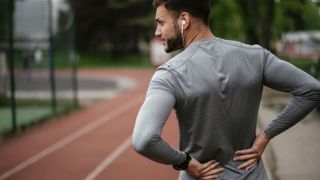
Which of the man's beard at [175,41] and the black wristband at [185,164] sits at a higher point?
the man's beard at [175,41]

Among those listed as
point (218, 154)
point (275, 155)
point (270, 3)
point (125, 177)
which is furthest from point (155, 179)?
point (270, 3)

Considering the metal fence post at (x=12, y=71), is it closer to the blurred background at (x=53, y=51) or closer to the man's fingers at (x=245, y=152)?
the blurred background at (x=53, y=51)

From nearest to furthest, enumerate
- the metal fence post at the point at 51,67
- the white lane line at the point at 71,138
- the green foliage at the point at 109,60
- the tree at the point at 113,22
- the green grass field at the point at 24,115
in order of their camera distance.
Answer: the white lane line at the point at 71,138, the green grass field at the point at 24,115, the metal fence post at the point at 51,67, the green foliage at the point at 109,60, the tree at the point at 113,22

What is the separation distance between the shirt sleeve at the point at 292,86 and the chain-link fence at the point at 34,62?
1011 centimetres

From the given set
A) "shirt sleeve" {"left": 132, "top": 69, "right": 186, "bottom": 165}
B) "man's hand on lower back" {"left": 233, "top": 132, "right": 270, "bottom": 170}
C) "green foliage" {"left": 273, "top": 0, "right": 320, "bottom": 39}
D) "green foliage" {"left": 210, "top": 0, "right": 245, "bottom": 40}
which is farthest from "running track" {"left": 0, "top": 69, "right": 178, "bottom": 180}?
"green foliage" {"left": 210, "top": 0, "right": 245, "bottom": 40}

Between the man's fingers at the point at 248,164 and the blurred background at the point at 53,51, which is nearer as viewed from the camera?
the man's fingers at the point at 248,164

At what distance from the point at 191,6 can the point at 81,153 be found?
7.91 meters

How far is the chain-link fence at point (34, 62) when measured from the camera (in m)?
12.4

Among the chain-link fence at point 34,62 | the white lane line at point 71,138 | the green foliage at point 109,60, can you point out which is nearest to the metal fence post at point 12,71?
the chain-link fence at point 34,62

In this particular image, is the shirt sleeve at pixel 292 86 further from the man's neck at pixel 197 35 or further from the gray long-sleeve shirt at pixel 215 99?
the man's neck at pixel 197 35

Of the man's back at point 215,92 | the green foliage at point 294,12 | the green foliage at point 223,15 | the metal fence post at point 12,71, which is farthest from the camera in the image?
the green foliage at point 223,15

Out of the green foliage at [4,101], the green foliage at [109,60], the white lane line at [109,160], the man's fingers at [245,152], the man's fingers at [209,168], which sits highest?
the man's fingers at [245,152]

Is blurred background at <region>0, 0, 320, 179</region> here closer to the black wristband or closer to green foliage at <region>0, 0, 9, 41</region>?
green foliage at <region>0, 0, 9, 41</region>

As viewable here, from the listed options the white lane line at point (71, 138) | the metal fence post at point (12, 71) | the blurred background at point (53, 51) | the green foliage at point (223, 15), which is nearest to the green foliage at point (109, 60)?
the blurred background at point (53, 51)
